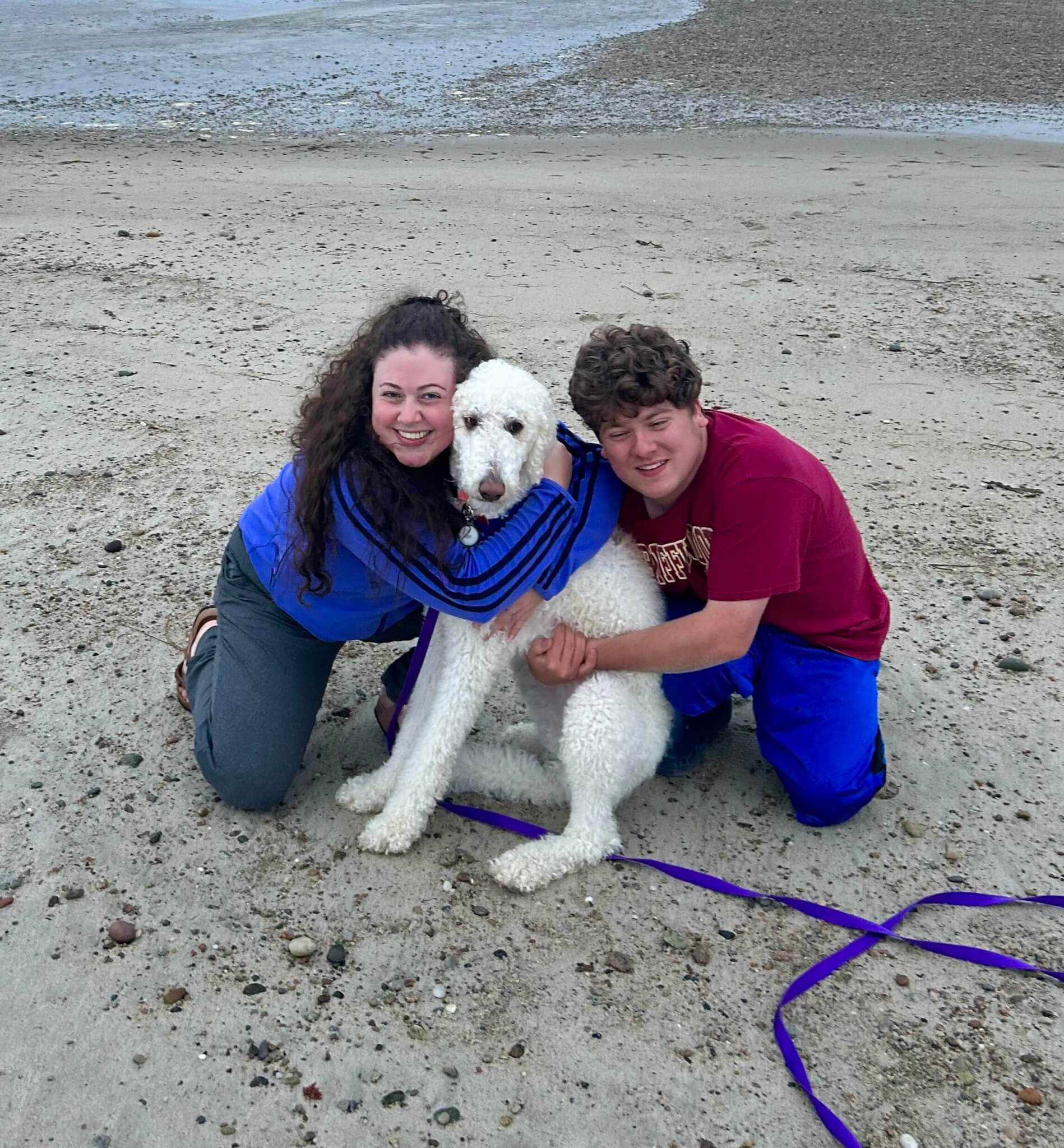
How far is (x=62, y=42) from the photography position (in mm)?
17703

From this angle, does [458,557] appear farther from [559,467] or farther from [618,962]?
[618,962]

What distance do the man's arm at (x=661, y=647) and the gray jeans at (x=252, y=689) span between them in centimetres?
68

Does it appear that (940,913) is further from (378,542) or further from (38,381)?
(38,381)

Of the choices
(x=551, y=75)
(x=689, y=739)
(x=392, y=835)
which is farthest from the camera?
(x=551, y=75)

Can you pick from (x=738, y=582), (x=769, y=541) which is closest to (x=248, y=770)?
(x=738, y=582)

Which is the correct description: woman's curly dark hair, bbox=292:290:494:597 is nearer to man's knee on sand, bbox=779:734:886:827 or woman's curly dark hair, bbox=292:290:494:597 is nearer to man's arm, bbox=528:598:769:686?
man's arm, bbox=528:598:769:686

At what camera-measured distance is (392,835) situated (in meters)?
2.89

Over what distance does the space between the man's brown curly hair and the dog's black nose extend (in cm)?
31

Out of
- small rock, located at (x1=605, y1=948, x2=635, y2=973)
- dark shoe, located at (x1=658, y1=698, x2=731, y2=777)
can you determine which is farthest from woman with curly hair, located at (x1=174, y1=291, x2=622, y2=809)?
small rock, located at (x1=605, y1=948, x2=635, y2=973)

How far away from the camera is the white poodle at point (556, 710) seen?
2.80m

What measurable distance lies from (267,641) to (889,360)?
397 cm

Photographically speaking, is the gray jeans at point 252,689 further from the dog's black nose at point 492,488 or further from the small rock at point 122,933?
the dog's black nose at point 492,488

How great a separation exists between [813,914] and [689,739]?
707mm

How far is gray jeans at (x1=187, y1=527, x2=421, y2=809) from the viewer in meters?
3.01
